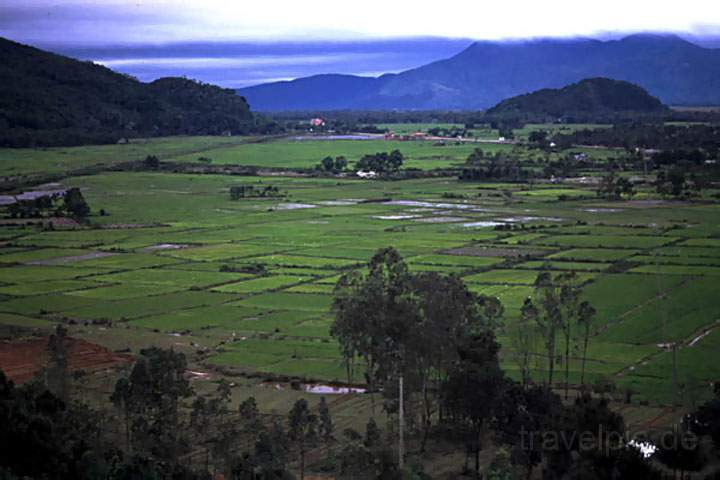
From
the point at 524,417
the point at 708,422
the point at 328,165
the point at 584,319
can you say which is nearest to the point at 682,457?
the point at 708,422

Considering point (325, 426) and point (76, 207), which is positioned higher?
point (76, 207)

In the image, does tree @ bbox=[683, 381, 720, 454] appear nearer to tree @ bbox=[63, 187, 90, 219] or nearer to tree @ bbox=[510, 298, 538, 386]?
tree @ bbox=[510, 298, 538, 386]

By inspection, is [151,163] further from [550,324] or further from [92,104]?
[550,324]

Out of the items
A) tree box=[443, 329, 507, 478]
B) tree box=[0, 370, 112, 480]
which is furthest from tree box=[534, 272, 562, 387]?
tree box=[0, 370, 112, 480]

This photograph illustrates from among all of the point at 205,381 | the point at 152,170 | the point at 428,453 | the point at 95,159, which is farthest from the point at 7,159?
the point at 428,453

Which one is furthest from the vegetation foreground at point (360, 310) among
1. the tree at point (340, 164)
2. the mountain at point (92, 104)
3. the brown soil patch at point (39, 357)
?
the mountain at point (92, 104)

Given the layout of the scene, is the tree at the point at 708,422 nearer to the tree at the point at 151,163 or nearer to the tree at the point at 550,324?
the tree at the point at 550,324
